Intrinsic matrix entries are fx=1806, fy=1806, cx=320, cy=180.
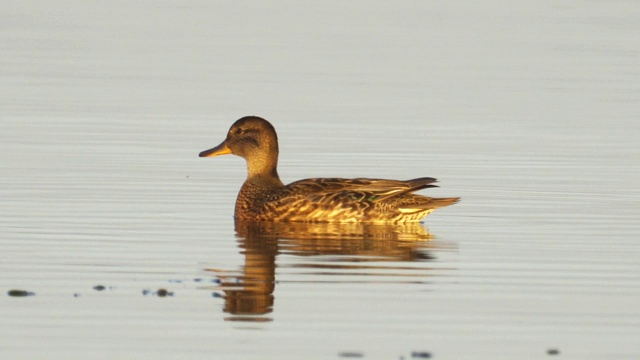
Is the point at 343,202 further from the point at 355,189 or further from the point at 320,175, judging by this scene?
the point at 320,175

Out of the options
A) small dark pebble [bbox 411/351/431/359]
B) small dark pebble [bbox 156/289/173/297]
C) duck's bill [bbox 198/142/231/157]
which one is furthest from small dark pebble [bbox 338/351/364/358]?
duck's bill [bbox 198/142/231/157]

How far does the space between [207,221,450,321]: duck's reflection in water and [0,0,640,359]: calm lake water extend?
0.12 ft

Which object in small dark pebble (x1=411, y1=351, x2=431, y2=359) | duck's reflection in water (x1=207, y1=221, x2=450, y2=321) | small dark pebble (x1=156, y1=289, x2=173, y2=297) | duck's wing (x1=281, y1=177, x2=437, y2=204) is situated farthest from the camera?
duck's wing (x1=281, y1=177, x2=437, y2=204)

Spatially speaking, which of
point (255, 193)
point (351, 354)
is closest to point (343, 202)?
point (255, 193)

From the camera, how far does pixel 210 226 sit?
53.5 ft

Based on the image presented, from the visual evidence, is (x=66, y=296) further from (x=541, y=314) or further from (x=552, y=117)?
(x=552, y=117)

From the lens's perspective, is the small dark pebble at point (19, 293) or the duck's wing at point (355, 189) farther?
the duck's wing at point (355, 189)

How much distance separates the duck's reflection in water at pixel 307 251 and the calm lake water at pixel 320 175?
4 cm

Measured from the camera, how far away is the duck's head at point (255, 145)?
18109 millimetres

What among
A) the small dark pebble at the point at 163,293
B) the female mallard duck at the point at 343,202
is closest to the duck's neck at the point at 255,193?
the female mallard duck at the point at 343,202

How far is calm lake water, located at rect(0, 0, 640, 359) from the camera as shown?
1113cm

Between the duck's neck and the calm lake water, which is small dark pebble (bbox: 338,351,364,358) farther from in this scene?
the duck's neck

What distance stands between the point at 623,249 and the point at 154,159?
7.64m

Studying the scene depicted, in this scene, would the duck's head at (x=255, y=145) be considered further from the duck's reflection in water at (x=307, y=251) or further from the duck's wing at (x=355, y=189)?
the duck's reflection in water at (x=307, y=251)
